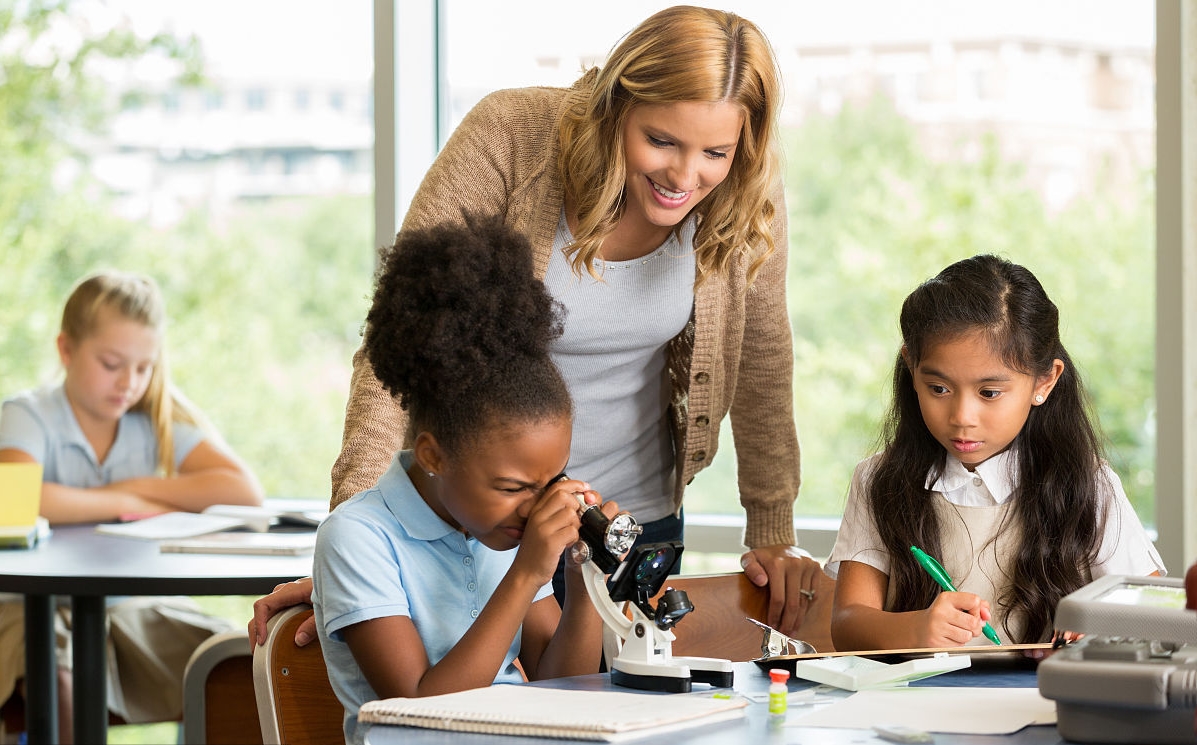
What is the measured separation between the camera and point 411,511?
60.9 inches

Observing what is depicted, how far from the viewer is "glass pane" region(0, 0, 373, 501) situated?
137 inches

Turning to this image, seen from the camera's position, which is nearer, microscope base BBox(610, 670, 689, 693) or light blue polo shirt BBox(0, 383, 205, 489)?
microscope base BBox(610, 670, 689, 693)

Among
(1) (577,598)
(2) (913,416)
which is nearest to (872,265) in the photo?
(2) (913,416)

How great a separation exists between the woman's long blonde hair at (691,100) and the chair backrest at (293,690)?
2.20 ft

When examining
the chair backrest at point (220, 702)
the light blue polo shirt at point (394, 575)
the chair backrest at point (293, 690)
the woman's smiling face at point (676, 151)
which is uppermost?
the woman's smiling face at point (676, 151)

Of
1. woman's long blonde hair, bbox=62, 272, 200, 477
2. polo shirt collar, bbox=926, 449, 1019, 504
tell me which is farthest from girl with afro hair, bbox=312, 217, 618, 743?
woman's long blonde hair, bbox=62, 272, 200, 477

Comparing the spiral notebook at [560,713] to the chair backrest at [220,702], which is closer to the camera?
the spiral notebook at [560,713]

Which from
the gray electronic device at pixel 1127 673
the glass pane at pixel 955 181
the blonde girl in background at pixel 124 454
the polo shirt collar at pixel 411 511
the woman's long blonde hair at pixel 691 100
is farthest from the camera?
the blonde girl in background at pixel 124 454

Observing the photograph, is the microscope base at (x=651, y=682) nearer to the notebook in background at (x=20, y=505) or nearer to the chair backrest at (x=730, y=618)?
the chair backrest at (x=730, y=618)

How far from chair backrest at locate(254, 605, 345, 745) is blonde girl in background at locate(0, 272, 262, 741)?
59.8 inches

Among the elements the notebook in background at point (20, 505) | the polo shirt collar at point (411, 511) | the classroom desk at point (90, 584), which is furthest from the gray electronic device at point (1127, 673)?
the notebook in background at point (20, 505)

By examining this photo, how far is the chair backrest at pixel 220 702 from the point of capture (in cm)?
236

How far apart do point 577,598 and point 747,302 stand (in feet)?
2.33

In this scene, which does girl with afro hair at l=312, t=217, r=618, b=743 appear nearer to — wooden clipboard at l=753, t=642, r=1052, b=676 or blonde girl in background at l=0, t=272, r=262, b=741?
wooden clipboard at l=753, t=642, r=1052, b=676
